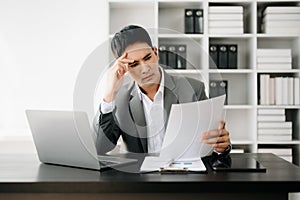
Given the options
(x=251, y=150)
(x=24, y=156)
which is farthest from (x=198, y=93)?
(x=251, y=150)

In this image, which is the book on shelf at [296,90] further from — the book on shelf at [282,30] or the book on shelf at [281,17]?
the book on shelf at [281,17]

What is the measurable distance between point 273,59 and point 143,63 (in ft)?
7.74

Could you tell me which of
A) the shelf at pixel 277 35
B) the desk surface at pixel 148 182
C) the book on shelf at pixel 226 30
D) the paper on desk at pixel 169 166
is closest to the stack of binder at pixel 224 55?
the book on shelf at pixel 226 30

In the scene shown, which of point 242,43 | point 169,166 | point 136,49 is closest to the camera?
point 169,166

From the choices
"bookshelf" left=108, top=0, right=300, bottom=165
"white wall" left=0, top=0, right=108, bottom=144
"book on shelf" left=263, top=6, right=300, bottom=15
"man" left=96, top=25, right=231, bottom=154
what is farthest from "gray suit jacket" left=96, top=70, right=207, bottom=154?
"white wall" left=0, top=0, right=108, bottom=144

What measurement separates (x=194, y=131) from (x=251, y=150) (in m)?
2.29

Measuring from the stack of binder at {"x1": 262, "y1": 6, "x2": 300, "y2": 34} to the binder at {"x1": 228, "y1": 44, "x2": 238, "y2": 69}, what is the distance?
12.9 inches

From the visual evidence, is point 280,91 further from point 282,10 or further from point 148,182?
point 148,182

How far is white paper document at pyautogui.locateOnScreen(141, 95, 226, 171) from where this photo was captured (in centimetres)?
175

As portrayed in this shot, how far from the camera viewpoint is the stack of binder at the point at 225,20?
12.9 ft

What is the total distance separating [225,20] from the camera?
3.94 m

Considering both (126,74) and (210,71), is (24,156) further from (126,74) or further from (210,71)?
(210,71)

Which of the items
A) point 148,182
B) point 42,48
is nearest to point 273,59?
point 42,48

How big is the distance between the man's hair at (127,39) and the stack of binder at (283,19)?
91.4 inches
